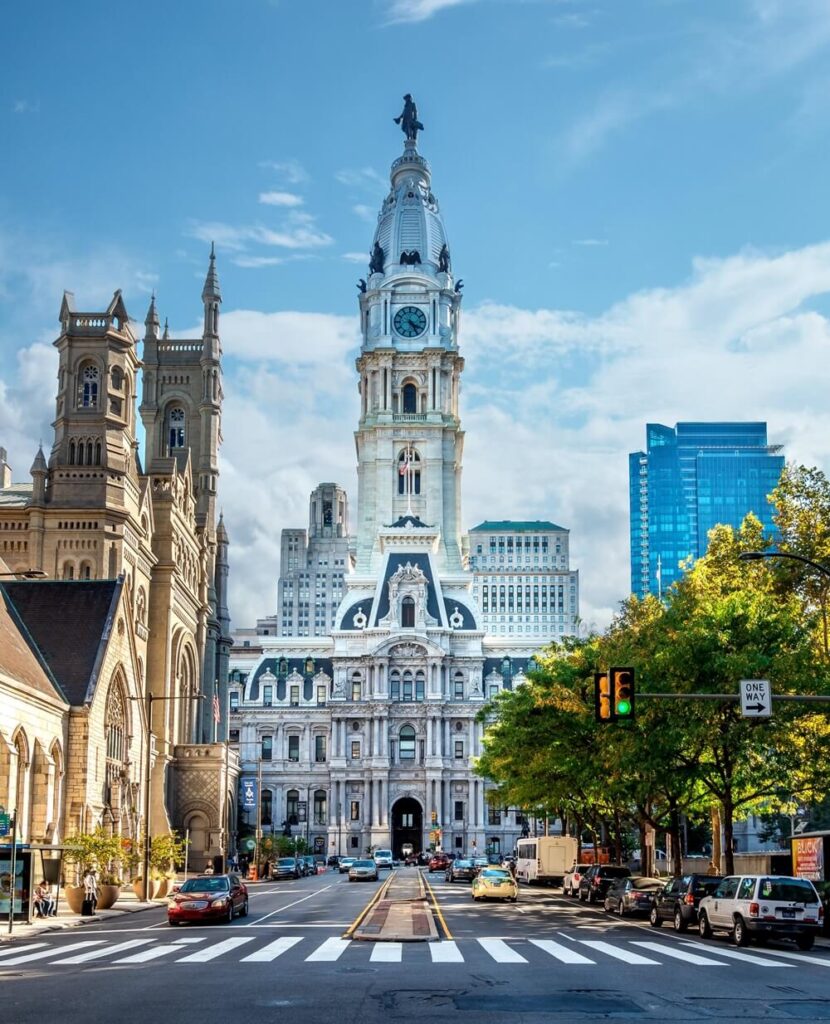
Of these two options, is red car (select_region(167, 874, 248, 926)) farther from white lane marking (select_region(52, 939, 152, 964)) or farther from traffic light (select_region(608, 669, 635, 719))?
traffic light (select_region(608, 669, 635, 719))

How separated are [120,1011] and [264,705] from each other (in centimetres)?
13498

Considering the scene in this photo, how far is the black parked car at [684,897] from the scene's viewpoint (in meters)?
38.3

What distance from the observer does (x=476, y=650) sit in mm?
148375

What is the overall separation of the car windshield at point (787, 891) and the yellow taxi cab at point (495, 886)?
23.2m

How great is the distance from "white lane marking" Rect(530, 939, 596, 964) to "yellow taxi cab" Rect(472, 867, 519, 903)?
2131cm

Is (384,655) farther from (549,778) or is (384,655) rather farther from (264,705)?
(549,778)

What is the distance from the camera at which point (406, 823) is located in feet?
484

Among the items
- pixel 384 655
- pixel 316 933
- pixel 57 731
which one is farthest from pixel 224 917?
pixel 384 655

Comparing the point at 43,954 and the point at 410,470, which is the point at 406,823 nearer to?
the point at 410,470

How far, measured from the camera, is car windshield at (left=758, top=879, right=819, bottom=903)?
32.7 meters

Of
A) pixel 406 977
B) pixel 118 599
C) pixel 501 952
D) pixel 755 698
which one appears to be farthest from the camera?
pixel 118 599

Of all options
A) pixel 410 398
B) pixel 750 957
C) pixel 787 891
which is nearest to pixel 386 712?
pixel 410 398

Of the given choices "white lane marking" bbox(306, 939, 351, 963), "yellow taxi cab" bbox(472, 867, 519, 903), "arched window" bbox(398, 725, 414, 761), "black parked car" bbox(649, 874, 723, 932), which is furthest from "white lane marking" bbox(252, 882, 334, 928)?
"arched window" bbox(398, 725, 414, 761)

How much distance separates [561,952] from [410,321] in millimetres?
160665
